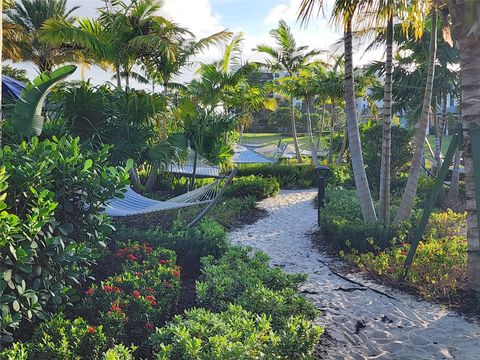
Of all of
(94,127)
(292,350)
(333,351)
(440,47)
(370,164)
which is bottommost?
(333,351)

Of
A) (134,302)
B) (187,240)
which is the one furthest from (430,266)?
(134,302)

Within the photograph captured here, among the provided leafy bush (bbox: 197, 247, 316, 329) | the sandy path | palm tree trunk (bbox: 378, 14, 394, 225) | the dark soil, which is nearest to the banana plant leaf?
leafy bush (bbox: 197, 247, 316, 329)

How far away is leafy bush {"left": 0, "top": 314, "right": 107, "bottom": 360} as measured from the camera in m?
2.69

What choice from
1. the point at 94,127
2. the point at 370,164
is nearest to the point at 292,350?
the point at 94,127

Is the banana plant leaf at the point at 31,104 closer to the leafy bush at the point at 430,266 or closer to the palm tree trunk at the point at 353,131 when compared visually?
the leafy bush at the point at 430,266

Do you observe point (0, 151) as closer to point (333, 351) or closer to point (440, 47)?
point (333, 351)

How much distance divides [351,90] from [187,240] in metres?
3.25

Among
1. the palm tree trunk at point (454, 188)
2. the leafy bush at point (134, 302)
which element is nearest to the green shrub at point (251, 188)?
the palm tree trunk at point (454, 188)

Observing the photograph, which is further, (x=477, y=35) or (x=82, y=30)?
(x=82, y=30)

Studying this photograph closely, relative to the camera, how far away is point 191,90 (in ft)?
49.3

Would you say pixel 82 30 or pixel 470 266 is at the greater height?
pixel 82 30

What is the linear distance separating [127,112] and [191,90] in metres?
6.99

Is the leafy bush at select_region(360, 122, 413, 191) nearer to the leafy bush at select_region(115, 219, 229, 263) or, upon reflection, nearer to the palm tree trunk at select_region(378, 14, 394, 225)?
the palm tree trunk at select_region(378, 14, 394, 225)

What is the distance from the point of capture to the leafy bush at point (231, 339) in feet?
8.80
